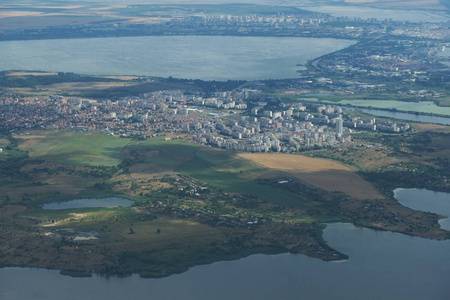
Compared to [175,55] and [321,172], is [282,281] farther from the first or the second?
[175,55]

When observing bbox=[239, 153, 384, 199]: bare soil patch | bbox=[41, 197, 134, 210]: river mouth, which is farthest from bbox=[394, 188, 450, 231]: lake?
bbox=[41, 197, 134, 210]: river mouth

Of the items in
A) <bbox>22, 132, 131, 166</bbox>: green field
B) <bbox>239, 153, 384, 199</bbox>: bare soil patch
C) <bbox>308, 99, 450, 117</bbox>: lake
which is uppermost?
<bbox>239, 153, 384, 199</bbox>: bare soil patch

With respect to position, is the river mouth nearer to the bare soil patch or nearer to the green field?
the green field

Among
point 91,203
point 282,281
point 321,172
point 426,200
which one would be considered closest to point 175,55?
point 321,172

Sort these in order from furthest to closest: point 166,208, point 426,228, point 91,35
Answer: point 91,35
point 166,208
point 426,228

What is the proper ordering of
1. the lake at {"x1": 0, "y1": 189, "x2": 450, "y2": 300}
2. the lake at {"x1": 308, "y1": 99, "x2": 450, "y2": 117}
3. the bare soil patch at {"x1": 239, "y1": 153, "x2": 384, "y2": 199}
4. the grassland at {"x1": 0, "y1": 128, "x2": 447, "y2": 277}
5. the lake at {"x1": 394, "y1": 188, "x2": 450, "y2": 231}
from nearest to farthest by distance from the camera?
the lake at {"x1": 0, "y1": 189, "x2": 450, "y2": 300} → the grassland at {"x1": 0, "y1": 128, "x2": 447, "y2": 277} → the lake at {"x1": 394, "y1": 188, "x2": 450, "y2": 231} → the bare soil patch at {"x1": 239, "y1": 153, "x2": 384, "y2": 199} → the lake at {"x1": 308, "y1": 99, "x2": 450, "y2": 117}

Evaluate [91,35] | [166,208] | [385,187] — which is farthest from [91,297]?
[91,35]

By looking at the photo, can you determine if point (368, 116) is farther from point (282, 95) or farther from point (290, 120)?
point (282, 95)
